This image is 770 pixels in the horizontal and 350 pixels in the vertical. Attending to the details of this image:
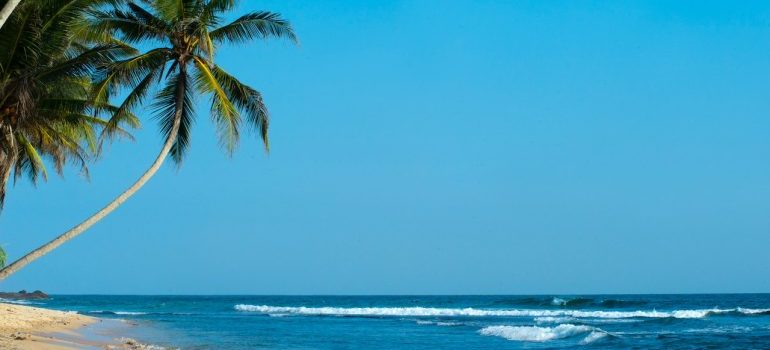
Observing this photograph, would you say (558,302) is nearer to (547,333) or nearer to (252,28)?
(547,333)

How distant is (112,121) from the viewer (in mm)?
11273

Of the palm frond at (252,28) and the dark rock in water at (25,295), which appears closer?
the palm frond at (252,28)

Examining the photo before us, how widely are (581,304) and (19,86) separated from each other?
46.2 meters

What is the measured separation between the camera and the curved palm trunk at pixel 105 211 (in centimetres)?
886

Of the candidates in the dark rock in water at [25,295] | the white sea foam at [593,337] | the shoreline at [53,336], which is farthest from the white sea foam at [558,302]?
the dark rock in water at [25,295]

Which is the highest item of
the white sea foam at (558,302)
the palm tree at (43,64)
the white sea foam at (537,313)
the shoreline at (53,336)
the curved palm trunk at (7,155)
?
the palm tree at (43,64)

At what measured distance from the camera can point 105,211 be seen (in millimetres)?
10039

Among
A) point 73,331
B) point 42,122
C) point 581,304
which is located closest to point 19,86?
point 42,122

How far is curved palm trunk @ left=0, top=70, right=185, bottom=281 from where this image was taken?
886cm

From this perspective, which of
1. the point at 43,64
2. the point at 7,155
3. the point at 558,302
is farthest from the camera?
the point at 558,302

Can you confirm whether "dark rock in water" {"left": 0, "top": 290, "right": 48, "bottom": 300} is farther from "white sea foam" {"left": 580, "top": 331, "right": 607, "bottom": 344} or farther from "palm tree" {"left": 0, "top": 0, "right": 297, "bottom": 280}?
"palm tree" {"left": 0, "top": 0, "right": 297, "bottom": 280}

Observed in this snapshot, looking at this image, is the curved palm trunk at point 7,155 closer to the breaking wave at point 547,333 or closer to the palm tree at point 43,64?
the palm tree at point 43,64

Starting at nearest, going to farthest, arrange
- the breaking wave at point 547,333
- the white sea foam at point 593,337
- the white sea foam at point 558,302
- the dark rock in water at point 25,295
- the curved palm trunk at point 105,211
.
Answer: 1. the curved palm trunk at point 105,211
2. the white sea foam at point 593,337
3. the breaking wave at point 547,333
4. the white sea foam at point 558,302
5. the dark rock in water at point 25,295

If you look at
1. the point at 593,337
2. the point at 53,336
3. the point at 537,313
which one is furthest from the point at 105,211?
the point at 537,313
